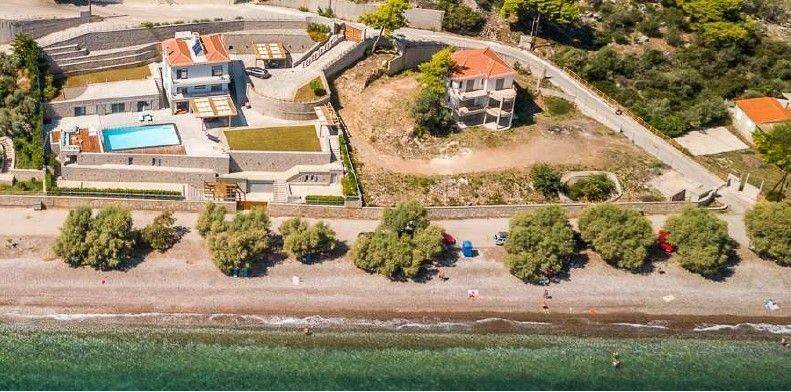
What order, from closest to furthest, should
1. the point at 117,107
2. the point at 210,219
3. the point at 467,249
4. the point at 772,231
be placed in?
the point at 210,219
the point at 467,249
the point at 772,231
the point at 117,107

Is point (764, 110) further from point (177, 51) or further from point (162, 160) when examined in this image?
point (162, 160)

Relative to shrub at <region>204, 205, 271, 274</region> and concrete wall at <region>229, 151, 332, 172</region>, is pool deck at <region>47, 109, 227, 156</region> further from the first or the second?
shrub at <region>204, 205, 271, 274</region>

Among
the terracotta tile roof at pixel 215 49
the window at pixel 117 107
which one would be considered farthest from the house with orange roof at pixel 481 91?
the window at pixel 117 107

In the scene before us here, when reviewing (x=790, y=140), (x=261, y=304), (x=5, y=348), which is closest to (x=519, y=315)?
(x=261, y=304)

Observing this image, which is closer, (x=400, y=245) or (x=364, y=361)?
(x=364, y=361)

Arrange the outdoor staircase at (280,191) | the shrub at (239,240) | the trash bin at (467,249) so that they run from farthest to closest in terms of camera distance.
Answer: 1. the outdoor staircase at (280,191)
2. the trash bin at (467,249)
3. the shrub at (239,240)

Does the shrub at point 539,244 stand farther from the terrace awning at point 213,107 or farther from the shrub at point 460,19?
the shrub at point 460,19

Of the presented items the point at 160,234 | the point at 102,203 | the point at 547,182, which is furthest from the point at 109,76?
the point at 547,182

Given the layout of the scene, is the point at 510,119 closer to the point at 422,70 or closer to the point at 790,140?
the point at 422,70
